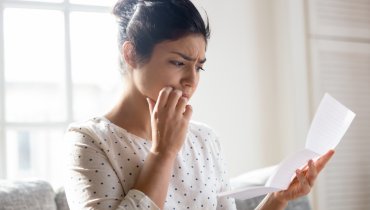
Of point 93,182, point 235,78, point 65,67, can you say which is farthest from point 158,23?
point 235,78

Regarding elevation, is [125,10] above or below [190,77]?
above

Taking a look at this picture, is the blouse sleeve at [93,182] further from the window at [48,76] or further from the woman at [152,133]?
the window at [48,76]

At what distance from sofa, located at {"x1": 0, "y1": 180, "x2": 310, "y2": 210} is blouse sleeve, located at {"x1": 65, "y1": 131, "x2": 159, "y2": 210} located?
555 mm

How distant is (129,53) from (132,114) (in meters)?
0.15

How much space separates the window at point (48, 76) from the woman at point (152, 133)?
1126mm

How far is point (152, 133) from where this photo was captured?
3.86ft

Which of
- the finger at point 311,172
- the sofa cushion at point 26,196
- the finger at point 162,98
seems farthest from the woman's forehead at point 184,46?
the sofa cushion at point 26,196

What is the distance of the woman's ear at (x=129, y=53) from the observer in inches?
49.4

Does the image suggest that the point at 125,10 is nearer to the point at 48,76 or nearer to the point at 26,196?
the point at 26,196

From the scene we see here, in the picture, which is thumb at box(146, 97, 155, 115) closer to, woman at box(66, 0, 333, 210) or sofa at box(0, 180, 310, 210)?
woman at box(66, 0, 333, 210)

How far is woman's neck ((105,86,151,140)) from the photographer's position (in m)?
1.28

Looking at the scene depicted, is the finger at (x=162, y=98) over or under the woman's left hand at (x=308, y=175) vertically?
over

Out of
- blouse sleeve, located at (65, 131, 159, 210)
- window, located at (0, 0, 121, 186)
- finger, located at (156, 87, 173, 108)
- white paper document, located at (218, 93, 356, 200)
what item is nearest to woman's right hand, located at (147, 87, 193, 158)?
finger, located at (156, 87, 173, 108)

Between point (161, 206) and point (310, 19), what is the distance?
6.65 ft
